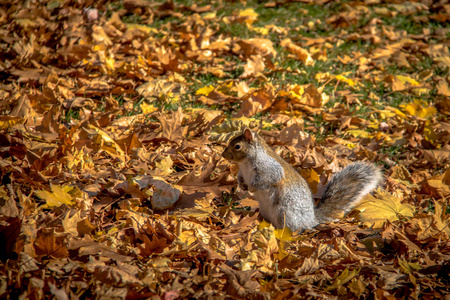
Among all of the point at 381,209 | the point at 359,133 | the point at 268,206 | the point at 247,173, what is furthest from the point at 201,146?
the point at 359,133

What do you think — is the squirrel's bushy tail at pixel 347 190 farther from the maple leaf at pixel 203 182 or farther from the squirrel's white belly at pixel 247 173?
the maple leaf at pixel 203 182

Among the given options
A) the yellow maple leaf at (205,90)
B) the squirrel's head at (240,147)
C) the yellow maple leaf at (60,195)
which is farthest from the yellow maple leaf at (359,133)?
the yellow maple leaf at (60,195)

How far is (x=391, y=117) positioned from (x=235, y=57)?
6.22ft

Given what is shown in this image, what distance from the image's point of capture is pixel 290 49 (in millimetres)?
5250

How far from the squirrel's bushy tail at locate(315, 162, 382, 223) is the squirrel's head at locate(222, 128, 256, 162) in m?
0.60

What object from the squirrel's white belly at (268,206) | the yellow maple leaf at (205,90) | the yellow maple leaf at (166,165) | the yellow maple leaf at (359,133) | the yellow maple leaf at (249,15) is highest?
the yellow maple leaf at (249,15)

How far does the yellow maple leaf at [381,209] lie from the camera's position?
263cm

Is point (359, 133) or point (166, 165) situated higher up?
point (166, 165)

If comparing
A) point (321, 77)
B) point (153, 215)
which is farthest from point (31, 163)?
point (321, 77)

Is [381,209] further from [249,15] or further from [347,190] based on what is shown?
[249,15]

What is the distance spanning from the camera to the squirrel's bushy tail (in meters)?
2.72

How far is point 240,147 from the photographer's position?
8.78ft

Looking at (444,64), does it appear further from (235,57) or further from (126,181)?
(126,181)

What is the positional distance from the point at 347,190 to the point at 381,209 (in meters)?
0.24
